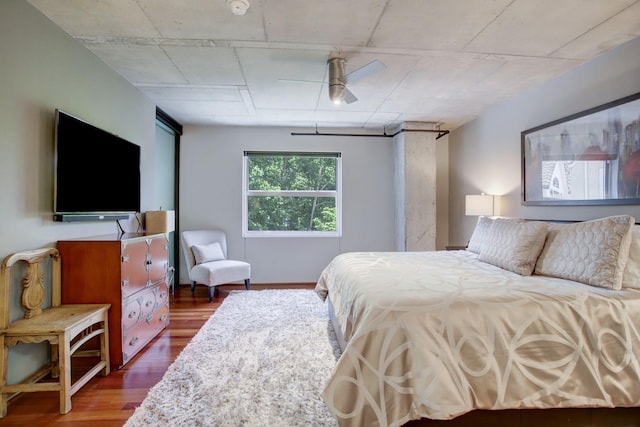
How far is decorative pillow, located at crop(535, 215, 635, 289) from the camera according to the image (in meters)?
1.74

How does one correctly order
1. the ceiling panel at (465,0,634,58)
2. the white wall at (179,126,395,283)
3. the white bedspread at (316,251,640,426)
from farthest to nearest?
1. the white wall at (179,126,395,283)
2. the ceiling panel at (465,0,634,58)
3. the white bedspread at (316,251,640,426)

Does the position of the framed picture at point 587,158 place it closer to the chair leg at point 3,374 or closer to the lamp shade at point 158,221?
the lamp shade at point 158,221

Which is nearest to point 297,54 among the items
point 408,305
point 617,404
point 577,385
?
point 408,305

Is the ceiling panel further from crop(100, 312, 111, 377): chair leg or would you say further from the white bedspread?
crop(100, 312, 111, 377): chair leg

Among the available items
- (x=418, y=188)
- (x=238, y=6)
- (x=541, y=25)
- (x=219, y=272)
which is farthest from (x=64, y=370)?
(x=418, y=188)

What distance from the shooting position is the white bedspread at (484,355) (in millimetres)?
1315

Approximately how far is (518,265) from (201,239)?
Result: 3.82m

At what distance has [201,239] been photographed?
4.39 m

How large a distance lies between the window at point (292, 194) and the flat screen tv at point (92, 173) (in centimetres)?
191

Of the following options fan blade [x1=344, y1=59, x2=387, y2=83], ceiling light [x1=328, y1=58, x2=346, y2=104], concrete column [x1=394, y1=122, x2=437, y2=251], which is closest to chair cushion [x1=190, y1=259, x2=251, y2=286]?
concrete column [x1=394, y1=122, x2=437, y2=251]

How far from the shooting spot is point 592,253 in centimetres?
185

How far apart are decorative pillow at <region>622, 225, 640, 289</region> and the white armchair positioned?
3698 millimetres

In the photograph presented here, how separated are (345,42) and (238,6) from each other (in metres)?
0.84

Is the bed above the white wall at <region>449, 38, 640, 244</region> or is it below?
below
